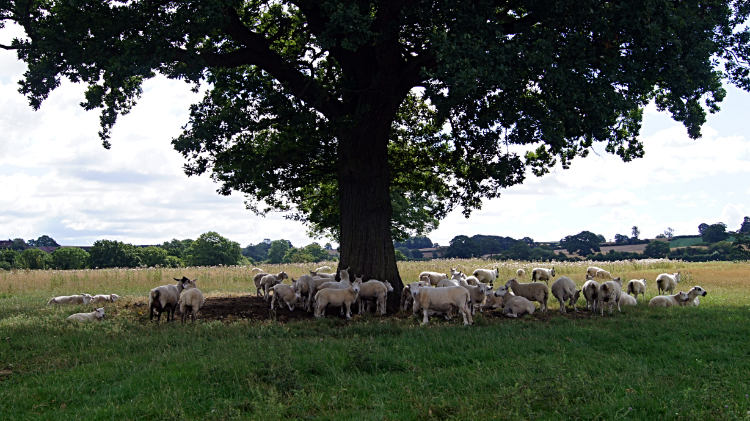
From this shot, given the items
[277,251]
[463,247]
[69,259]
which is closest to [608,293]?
[463,247]

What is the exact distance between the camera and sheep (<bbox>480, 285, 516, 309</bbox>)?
54.3 feet

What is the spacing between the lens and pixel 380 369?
8.63 metres

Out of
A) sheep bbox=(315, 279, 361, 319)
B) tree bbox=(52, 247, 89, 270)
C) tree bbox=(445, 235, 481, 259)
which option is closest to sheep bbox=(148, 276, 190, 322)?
sheep bbox=(315, 279, 361, 319)

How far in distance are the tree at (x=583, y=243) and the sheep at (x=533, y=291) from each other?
87.2m

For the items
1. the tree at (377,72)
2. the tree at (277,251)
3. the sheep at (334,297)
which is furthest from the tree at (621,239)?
the sheep at (334,297)

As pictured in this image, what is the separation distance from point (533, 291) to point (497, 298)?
110cm

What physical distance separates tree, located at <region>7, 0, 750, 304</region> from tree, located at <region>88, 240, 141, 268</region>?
70.2 m

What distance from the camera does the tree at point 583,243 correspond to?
326ft

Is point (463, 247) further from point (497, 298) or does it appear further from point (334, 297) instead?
point (334, 297)

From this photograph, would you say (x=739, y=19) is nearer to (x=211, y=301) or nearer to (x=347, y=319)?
(x=347, y=319)

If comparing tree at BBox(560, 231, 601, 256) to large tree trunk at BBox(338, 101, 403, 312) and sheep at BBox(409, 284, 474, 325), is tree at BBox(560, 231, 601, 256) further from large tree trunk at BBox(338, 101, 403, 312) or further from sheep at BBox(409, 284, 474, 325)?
sheep at BBox(409, 284, 474, 325)

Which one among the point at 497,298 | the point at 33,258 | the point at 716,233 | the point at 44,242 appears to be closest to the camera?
the point at 497,298

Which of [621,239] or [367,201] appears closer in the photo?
[367,201]

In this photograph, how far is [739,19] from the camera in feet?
51.1
